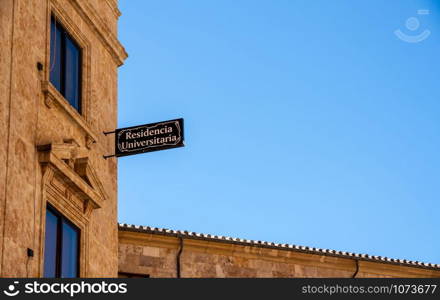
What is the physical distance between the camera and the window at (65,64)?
26172 mm

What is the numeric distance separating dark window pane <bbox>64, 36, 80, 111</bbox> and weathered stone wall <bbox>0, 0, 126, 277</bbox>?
18cm

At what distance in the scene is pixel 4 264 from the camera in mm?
22078

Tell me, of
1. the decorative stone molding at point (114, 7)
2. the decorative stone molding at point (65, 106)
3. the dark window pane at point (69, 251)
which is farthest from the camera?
the decorative stone molding at point (114, 7)

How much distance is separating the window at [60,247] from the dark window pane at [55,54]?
2.84 meters

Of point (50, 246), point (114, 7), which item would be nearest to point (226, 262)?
point (114, 7)

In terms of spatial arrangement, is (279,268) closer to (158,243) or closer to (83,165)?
(158,243)

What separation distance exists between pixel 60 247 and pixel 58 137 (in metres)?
2.12

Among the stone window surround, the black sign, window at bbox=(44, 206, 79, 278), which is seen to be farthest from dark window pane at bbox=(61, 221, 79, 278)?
the black sign

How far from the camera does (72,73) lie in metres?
27.1

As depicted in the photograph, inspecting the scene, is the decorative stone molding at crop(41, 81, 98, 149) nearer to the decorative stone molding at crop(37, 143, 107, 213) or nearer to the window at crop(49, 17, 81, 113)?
the window at crop(49, 17, 81, 113)

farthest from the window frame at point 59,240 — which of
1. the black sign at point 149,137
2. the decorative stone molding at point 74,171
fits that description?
the black sign at point 149,137

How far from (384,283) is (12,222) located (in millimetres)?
6540

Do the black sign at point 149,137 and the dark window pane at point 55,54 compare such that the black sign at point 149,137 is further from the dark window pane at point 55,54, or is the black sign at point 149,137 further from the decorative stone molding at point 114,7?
the decorative stone molding at point 114,7

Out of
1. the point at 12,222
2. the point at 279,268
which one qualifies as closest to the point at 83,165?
the point at 12,222
